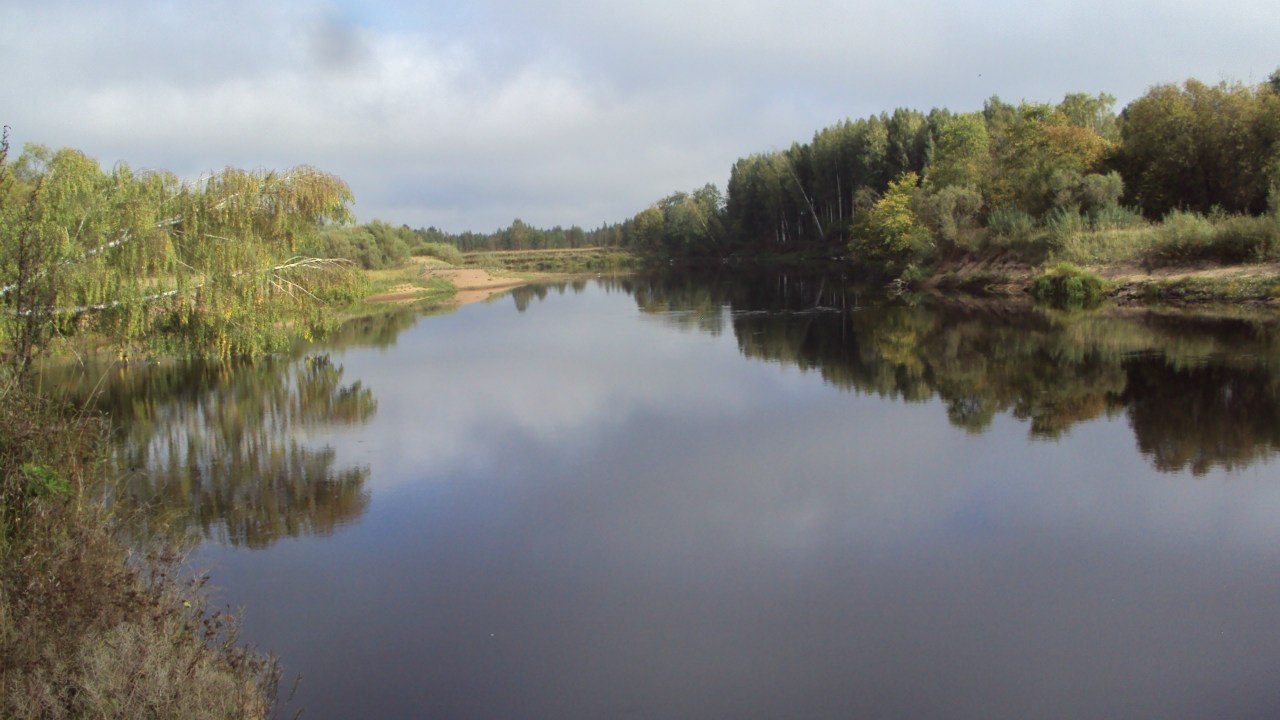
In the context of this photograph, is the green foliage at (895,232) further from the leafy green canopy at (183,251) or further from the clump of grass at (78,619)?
the clump of grass at (78,619)

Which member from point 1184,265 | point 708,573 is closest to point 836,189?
point 1184,265

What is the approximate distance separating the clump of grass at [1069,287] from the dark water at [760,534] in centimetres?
963

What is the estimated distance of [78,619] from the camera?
15.7ft

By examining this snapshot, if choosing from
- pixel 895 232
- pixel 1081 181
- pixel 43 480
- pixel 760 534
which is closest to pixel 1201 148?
pixel 1081 181

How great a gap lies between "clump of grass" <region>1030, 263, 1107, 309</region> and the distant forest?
2.76 m

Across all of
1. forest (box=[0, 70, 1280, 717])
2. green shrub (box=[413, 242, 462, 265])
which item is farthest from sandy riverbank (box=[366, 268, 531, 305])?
forest (box=[0, 70, 1280, 717])

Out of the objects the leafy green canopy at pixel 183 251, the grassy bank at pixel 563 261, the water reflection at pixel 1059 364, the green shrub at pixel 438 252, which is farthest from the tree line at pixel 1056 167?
the green shrub at pixel 438 252

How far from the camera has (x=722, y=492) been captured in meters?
9.20

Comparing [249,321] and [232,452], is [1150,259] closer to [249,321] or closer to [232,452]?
[249,321]

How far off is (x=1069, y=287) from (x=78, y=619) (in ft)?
91.1

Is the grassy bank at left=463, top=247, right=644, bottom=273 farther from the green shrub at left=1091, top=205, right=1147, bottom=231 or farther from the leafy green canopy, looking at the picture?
the leafy green canopy

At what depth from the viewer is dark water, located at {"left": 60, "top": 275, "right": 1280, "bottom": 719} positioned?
17.8 ft

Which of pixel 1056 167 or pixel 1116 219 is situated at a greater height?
pixel 1056 167

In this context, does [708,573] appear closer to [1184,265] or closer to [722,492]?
[722,492]
